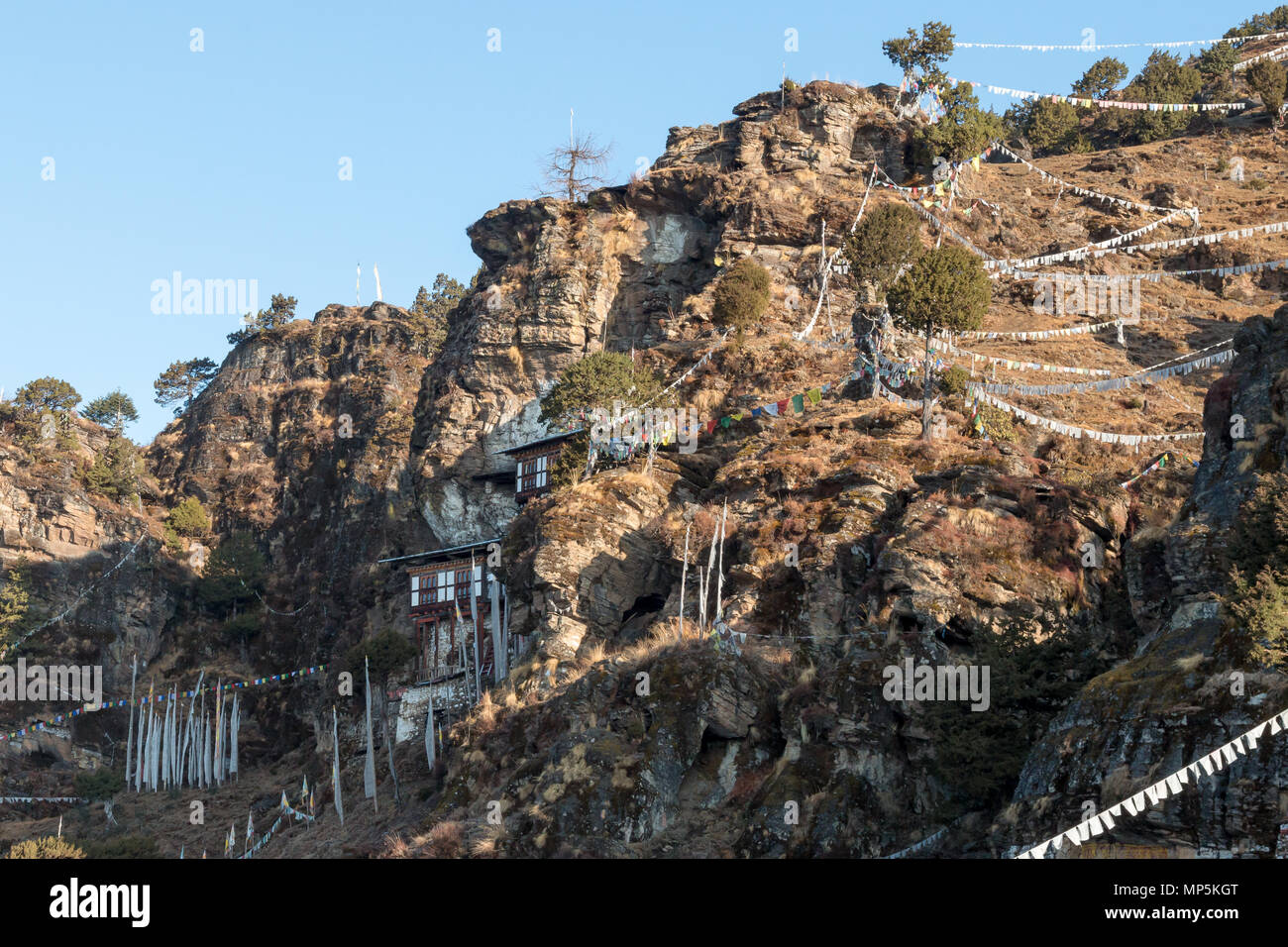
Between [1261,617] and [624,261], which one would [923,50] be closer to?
[624,261]

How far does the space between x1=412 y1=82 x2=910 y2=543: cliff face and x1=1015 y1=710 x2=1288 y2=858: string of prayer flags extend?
5065cm

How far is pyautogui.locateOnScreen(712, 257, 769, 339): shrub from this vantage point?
7400 cm

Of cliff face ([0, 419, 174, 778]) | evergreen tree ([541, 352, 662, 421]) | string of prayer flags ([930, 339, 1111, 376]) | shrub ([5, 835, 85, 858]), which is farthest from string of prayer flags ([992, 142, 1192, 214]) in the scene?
shrub ([5, 835, 85, 858])

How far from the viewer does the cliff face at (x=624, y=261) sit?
8000 cm

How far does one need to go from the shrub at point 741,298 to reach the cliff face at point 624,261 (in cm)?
130

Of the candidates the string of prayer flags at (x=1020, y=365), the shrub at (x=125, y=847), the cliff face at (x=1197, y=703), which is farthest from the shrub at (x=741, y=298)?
the shrub at (x=125, y=847)

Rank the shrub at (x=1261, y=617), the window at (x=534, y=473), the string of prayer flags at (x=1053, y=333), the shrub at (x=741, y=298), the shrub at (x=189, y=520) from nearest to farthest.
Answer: the shrub at (x=1261, y=617) → the window at (x=534, y=473) → the shrub at (x=741, y=298) → the string of prayer flags at (x=1053, y=333) → the shrub at (x=189, y=520)

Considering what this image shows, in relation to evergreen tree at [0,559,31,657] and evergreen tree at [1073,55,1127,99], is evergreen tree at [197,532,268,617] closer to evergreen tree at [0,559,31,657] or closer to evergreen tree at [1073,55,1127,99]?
evergreen tree at [0,559,31,657]

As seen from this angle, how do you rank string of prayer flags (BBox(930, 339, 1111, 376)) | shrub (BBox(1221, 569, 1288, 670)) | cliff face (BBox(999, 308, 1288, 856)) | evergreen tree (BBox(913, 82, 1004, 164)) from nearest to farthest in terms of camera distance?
cliff face (BBox(999, 308, 1288, 856)) → shrub (BBox(1221, 569, 1288, 670)) → string of prayer flags (BBox(930, 339, 1111, 376)) → evergreen tree (BBox(913, 82, 1004, 164))

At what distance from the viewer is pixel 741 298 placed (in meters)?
74.0

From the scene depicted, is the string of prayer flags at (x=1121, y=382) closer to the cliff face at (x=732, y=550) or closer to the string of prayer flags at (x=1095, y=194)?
the cliff face at (x=732, y=550)

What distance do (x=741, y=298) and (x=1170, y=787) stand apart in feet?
167

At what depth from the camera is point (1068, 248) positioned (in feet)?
284

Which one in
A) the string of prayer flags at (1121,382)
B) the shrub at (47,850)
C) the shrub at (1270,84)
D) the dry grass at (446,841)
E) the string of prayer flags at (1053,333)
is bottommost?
the shrub at (47,850)
